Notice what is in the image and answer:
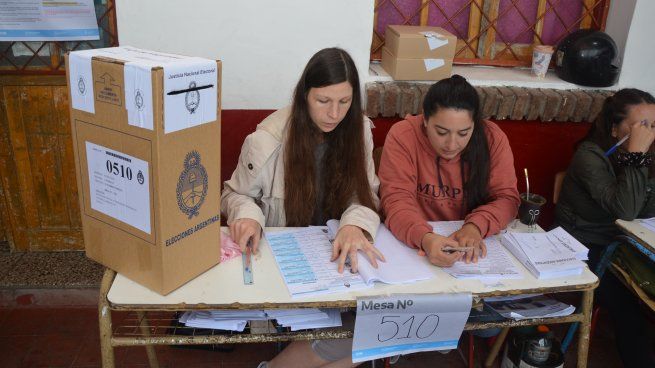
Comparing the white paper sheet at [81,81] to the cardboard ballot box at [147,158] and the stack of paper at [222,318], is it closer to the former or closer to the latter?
the cardboard ballot box at [147,158]

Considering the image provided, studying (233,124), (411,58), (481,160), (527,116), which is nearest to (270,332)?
(481,160)

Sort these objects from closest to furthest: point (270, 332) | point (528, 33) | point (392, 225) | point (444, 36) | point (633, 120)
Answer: point (270, 332)
point (392, 225)
point (633, 120)
point (444, 36)
point (528, 33)

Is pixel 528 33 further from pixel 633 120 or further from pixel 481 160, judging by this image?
pixel 481 160

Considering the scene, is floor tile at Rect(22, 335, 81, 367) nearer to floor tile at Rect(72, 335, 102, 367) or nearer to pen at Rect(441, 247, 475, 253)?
floor tile at Rect(72, 335, 102, 367)

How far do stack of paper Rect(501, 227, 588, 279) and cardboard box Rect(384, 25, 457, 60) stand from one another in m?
1.20

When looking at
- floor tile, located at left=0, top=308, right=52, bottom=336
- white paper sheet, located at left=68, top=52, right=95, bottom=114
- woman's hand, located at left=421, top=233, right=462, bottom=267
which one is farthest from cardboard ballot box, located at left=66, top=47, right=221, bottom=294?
floor tile, located at left=0, top=308, right=52, bottom=336

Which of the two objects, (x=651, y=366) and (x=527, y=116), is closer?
(x=651, y=366)

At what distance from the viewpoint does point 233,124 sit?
2803mm

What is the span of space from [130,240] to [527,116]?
7.47ft

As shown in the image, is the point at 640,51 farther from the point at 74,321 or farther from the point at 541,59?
the point at 74,321

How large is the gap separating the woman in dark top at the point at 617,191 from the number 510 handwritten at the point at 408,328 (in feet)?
3.54

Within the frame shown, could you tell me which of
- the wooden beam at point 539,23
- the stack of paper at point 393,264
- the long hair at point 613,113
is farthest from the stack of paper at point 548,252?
the wooden beam at point 539,23

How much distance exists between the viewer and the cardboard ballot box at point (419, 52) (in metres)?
2.74

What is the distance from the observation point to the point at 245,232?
5.81 feet
